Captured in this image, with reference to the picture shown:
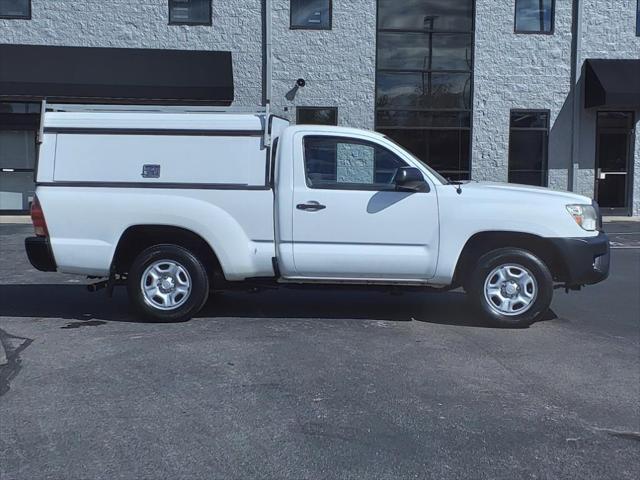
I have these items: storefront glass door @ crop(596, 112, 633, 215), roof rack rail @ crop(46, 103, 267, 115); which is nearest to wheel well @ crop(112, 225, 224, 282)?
roof rack rail @ crop(46, 103, 267, 115)

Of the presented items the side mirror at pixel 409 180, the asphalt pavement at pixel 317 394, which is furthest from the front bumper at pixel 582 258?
the side mirror at pixel 409 180

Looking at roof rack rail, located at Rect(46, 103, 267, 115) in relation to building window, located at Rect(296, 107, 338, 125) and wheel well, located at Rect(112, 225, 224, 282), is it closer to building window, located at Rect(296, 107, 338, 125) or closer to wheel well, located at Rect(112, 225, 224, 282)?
wheel well, located at Rect(112, 225, 224, 282)

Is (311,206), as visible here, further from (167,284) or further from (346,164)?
(167,284)

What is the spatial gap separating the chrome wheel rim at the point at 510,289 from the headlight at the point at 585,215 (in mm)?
701

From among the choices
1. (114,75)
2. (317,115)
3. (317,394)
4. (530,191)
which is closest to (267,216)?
(317,394)

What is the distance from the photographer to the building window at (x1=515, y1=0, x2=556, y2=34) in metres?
19.4

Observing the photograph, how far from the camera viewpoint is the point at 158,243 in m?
7.54

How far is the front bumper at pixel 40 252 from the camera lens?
23.9ft

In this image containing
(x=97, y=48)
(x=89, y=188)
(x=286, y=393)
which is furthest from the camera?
(x=97, y=48)

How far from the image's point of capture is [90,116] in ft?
24.1

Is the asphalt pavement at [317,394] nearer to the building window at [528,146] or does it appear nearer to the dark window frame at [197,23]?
the dark window frame at [197,23]

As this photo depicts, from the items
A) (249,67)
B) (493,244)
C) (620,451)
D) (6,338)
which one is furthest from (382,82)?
(620,451)

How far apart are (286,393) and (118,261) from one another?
3.11 meters

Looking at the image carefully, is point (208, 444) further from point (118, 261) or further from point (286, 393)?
point (118, 261)
